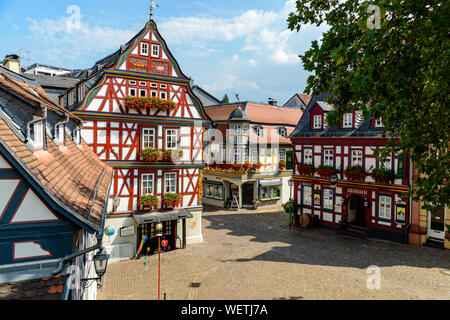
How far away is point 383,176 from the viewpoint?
19.8 metres

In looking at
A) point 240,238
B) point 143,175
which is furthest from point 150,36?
point 240,238

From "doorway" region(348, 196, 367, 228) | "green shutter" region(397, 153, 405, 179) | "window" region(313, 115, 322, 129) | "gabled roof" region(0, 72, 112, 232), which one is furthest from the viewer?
"window" region(313, 115, 322, 129)

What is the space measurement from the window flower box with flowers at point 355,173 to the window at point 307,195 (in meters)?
3.58

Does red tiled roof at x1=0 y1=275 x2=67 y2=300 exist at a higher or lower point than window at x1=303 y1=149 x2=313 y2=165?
lower

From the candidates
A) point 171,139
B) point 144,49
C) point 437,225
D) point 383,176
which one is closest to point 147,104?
point 171,139

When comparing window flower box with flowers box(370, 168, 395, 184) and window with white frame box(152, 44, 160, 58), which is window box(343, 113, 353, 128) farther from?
window with white frame box(152, 44, 160, 58)

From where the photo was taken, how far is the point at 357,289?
1265 centimetres

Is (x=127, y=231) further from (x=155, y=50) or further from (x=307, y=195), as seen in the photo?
(x=307, y=195)

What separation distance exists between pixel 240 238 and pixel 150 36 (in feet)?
44.0

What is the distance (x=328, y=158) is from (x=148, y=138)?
1328 centimetres

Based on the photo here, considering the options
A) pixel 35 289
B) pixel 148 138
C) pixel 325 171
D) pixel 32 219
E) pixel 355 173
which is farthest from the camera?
pixel 325 171

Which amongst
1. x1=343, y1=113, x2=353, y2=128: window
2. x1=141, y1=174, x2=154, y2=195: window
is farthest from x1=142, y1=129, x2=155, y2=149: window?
x1=343, y1=113, x2=353, y2=128: window

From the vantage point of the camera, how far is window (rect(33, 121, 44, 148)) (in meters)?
6.53

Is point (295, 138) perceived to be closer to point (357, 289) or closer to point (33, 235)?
point (357, 289)
